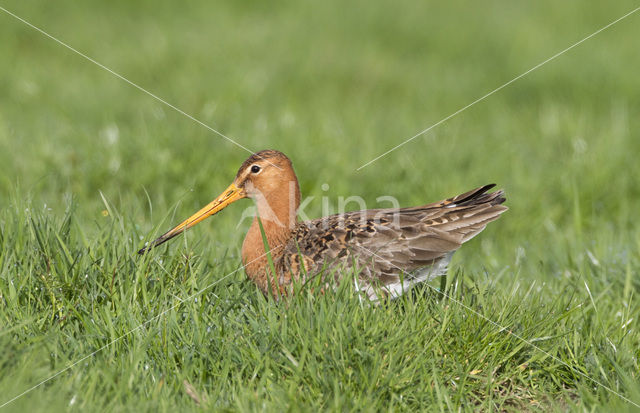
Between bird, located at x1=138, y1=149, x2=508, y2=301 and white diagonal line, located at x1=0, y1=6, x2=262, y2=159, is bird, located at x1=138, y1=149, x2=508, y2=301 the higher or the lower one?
the lower one

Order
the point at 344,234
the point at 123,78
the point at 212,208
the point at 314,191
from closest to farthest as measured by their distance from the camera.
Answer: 1. the point at 344,234
2. the point at 212,208
3. the point at 314,191
4. the point at 123,78

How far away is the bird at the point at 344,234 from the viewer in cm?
463

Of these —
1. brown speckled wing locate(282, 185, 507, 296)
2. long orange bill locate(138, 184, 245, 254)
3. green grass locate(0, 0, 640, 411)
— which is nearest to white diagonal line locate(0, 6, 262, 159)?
green grass locate(0, 0, 640, 411)

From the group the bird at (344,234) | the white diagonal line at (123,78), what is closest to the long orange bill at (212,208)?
the bird at (344,234)

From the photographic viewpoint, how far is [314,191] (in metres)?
6.99

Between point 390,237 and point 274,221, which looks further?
point 274,221

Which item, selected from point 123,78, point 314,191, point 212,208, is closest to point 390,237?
point 212,208

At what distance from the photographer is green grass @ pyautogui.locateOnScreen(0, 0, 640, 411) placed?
3.66 meters

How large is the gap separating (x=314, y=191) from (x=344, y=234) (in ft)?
7.33

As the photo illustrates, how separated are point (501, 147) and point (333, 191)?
7.49ft

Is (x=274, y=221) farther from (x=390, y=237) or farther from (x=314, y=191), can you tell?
(x=314, y=191)

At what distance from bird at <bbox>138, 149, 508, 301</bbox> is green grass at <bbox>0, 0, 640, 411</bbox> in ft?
0.83

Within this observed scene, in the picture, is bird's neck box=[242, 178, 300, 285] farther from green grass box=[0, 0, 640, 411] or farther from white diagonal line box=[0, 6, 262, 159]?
white diagonal line box=[0, 6, 262, 159]

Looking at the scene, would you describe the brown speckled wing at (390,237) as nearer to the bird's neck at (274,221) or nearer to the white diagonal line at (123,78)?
the bird's neck at (274,221)
